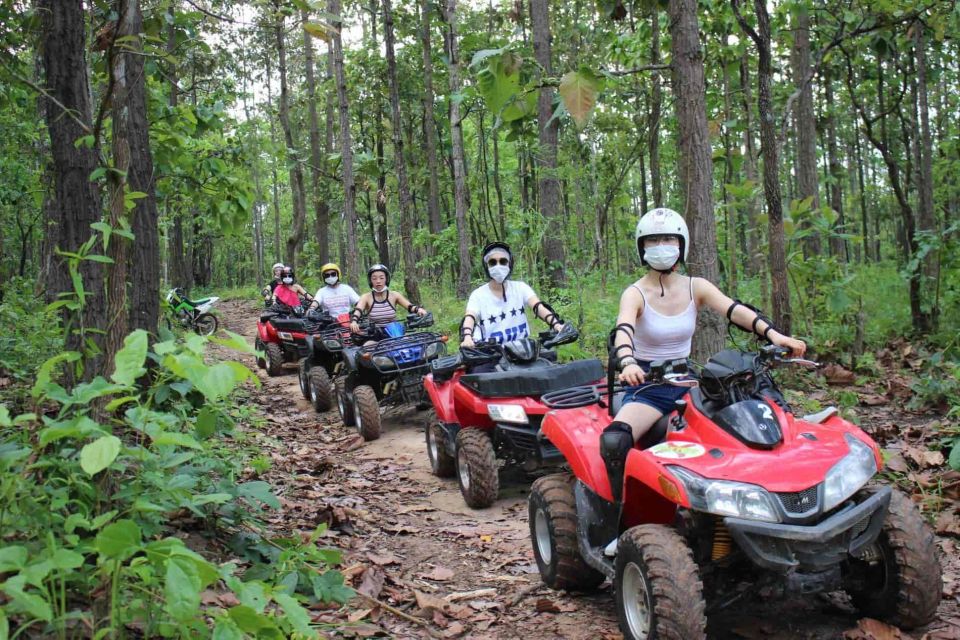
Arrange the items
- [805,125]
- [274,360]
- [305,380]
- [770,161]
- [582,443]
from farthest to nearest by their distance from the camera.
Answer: [274,360]
[805,125]
[305,380]
[770,161]
[582,443]

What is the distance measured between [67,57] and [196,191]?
3.02 meters

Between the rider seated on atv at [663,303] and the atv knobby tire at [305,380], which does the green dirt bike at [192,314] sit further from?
the rider seated on atv at [663,303]

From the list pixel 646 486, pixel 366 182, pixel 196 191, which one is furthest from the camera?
pixel 366 182

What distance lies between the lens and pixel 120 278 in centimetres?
391

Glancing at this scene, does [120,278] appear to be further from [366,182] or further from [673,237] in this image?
[366,182]

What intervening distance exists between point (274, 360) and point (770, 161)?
1067cm

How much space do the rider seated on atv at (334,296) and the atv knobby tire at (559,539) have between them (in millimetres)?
9898

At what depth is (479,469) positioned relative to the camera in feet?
20.7

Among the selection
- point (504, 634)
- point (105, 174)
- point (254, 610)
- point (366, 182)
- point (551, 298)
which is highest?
point (366, 182)

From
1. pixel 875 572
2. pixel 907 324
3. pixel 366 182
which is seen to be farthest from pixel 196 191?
pixel 366 182

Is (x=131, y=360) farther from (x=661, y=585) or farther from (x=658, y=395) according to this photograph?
(x=658, y=395)

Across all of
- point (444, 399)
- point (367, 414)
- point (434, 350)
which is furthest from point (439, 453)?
point (367, 414)

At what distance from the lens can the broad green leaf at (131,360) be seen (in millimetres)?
2652

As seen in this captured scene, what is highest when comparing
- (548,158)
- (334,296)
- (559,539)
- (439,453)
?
(548,158)
